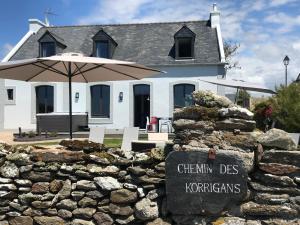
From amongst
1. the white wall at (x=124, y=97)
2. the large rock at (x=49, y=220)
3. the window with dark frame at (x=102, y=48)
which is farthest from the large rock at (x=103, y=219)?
the window with dark frame at (x=102, y=48)

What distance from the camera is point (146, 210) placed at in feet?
16.6

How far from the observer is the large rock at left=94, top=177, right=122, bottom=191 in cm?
520

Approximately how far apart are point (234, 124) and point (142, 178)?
51.3 inches

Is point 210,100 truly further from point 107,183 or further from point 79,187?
point 79,187

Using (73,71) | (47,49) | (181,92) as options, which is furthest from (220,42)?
(73,71)

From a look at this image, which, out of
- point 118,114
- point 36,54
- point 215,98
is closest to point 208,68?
point 118,114

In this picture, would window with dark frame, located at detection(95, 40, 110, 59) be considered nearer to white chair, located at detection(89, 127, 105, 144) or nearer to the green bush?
the green bush

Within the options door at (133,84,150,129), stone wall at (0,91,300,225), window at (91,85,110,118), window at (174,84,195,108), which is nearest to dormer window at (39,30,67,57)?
window at (91,85,110,118)

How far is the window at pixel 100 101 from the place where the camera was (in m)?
25.3

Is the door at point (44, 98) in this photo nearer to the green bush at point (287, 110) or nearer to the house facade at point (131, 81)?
the house facade at point (131, 81)

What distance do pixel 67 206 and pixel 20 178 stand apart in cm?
76

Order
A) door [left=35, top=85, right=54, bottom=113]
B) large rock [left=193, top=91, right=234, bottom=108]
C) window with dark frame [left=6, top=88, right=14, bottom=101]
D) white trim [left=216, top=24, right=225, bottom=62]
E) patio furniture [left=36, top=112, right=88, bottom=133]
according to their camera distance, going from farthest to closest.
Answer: window with dark frame [left=6, top=88, right=14, bottom=101]
door [left=35, top=85, right=54, bottom=113]
white trim [left=216, top=24, right=225, bottom=62]
patio furniture [left=36, top=112, right=88, bottom=133]
large rock [left=193, top=91, right=234, bottom=108]

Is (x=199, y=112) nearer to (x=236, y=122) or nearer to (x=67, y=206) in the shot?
(x=236, y=122)

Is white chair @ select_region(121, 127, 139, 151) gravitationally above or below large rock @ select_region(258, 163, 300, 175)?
above
